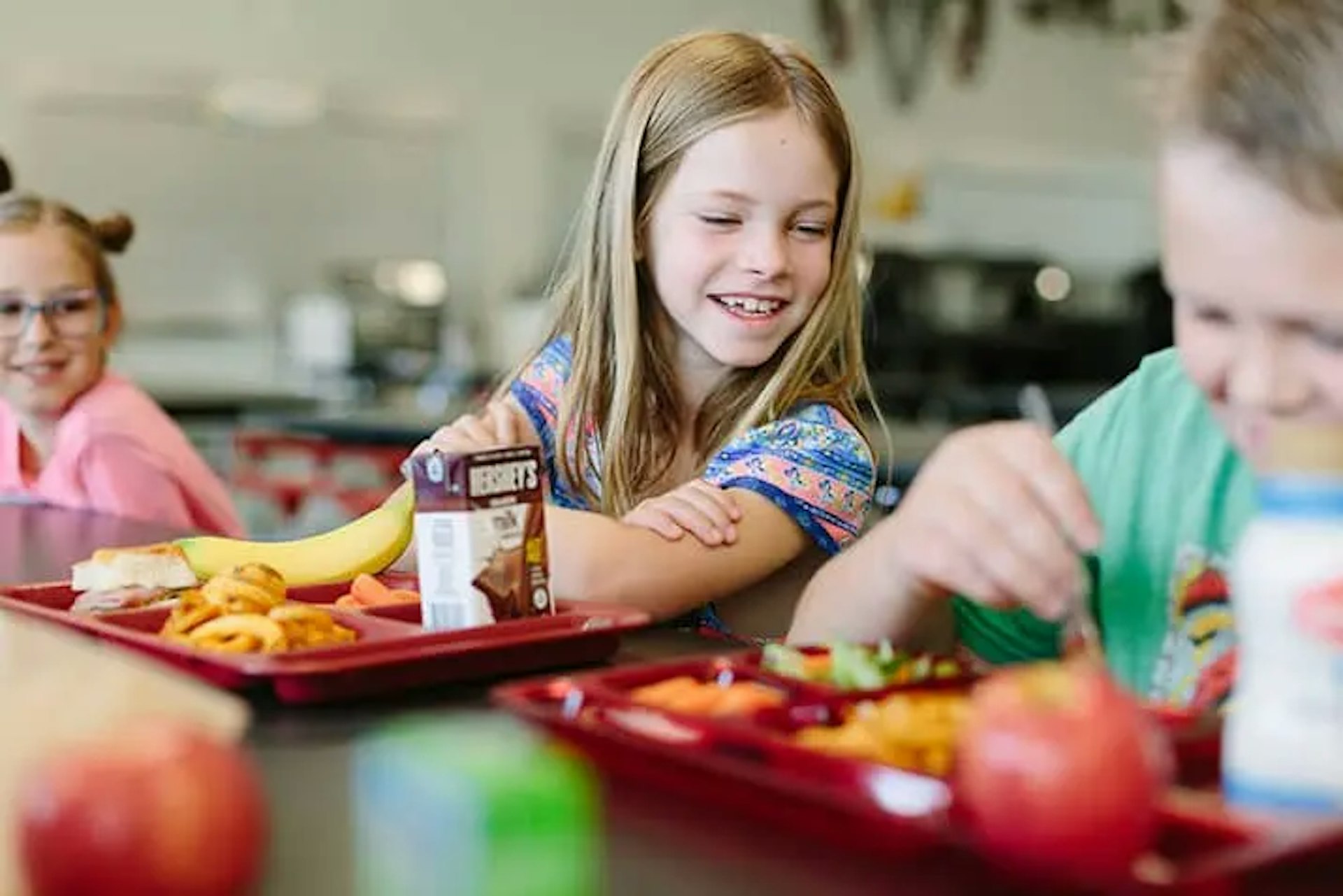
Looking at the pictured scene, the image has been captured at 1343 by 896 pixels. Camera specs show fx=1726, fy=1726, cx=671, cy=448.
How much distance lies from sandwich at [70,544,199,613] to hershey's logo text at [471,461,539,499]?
0.27 metres

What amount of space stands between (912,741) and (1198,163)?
0.32 meters

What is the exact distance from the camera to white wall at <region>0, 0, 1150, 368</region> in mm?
6676

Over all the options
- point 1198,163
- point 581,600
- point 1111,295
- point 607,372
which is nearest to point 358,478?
point 607,372

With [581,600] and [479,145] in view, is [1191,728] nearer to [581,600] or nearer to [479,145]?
[581,600]

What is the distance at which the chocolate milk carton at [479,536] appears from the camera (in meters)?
1.01

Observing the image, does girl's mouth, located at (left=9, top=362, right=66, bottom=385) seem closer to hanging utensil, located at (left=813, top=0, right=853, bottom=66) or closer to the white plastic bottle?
the white plastic bottle

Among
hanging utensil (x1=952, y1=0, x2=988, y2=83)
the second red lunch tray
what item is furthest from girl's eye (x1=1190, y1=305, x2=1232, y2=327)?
hanging utensil (x1=952, y1=0, x2=988, y2=83)

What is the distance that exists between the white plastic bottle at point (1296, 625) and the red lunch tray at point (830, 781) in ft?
0.08

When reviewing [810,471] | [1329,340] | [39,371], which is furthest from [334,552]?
[39,371]

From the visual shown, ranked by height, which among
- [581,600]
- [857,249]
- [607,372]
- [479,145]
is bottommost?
[581,600]

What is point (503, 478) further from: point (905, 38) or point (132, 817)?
point (905, 38)

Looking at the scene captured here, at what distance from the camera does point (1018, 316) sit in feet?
27.8

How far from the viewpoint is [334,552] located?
1.31 metres

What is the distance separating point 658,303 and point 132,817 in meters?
1.15
